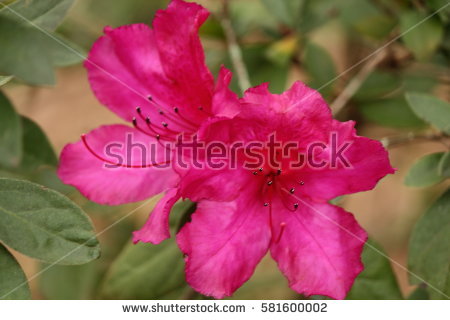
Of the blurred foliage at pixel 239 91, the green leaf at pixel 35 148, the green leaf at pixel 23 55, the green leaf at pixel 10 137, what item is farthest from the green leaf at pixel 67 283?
the green leaf at pixel 23 55

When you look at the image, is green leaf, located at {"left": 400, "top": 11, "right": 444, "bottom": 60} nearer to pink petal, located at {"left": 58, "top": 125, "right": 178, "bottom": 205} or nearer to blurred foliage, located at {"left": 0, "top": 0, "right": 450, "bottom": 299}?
blurred foliage, located at {"left": 0, "top": 0, "right": 450, "bottom": 299}

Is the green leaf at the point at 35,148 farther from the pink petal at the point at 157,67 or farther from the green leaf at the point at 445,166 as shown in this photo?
the green leaf at the point at 445,166

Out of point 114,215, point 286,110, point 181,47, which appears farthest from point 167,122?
point 114,215

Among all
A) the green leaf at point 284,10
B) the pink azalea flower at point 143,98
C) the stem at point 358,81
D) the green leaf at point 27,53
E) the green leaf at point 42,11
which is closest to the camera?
the pink azalea flower at point 143,98

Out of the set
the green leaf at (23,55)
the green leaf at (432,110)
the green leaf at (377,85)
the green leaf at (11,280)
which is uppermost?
the green leaf at (377,85)

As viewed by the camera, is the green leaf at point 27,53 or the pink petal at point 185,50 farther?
the green leaf at point 27,53

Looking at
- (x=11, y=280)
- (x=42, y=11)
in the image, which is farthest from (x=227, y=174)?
(x=42, y=11)

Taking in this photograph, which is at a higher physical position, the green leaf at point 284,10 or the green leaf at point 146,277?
the green leaf at point 284,10
